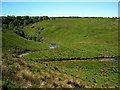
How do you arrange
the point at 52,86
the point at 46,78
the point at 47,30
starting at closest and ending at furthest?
1. the point at 52,86
2. the point at 46,78
3. the point at 47,30

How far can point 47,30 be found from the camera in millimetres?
140375

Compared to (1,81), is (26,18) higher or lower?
higher

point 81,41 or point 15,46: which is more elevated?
point 81,41

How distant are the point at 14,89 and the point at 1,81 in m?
1.74

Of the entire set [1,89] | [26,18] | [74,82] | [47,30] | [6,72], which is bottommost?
[74,82]

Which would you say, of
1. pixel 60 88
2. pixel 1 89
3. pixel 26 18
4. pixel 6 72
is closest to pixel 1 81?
pixel 1 89

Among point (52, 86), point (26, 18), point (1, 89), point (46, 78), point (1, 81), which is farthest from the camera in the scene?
point (26, 18)

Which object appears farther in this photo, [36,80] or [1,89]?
[36,80]

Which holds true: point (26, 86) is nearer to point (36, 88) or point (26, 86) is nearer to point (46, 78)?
point (36, 88)

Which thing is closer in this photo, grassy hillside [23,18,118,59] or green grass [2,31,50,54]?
grassy hillside [23,18,118,59]

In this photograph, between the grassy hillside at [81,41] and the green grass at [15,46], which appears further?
the green grass at [15,46]

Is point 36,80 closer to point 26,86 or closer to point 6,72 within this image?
point 26,86

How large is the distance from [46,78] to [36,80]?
1.84m

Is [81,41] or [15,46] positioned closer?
[15,46]
